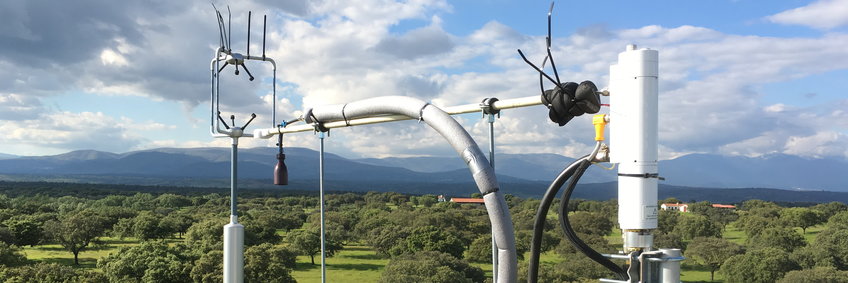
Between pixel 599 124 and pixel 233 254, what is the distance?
479 centimetres

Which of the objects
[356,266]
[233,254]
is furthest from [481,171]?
[356,266]

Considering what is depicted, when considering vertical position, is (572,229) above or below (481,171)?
below

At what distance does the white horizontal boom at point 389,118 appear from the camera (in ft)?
15.6

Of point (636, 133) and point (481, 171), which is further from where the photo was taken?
point (481, 171)

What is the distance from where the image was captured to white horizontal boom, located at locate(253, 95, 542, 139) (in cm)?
475

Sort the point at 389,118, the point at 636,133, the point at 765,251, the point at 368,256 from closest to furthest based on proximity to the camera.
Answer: the point at 636,133 → the point at 389,118 → the point at 765,251 → the point at 368,256

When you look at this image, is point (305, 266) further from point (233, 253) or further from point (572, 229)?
point (572, 229)

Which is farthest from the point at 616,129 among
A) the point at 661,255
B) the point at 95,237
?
the point at 95,237

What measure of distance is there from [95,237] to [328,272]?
2324cm

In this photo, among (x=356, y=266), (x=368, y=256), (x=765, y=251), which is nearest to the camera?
(x=765, y=251)

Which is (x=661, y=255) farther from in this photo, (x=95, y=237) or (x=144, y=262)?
(x=95, y=237)

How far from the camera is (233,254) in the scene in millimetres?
7418

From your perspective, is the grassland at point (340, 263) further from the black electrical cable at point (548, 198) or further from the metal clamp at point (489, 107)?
the black electrical cable at point (548, 198)

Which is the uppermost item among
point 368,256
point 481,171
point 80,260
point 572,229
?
point 481,171
